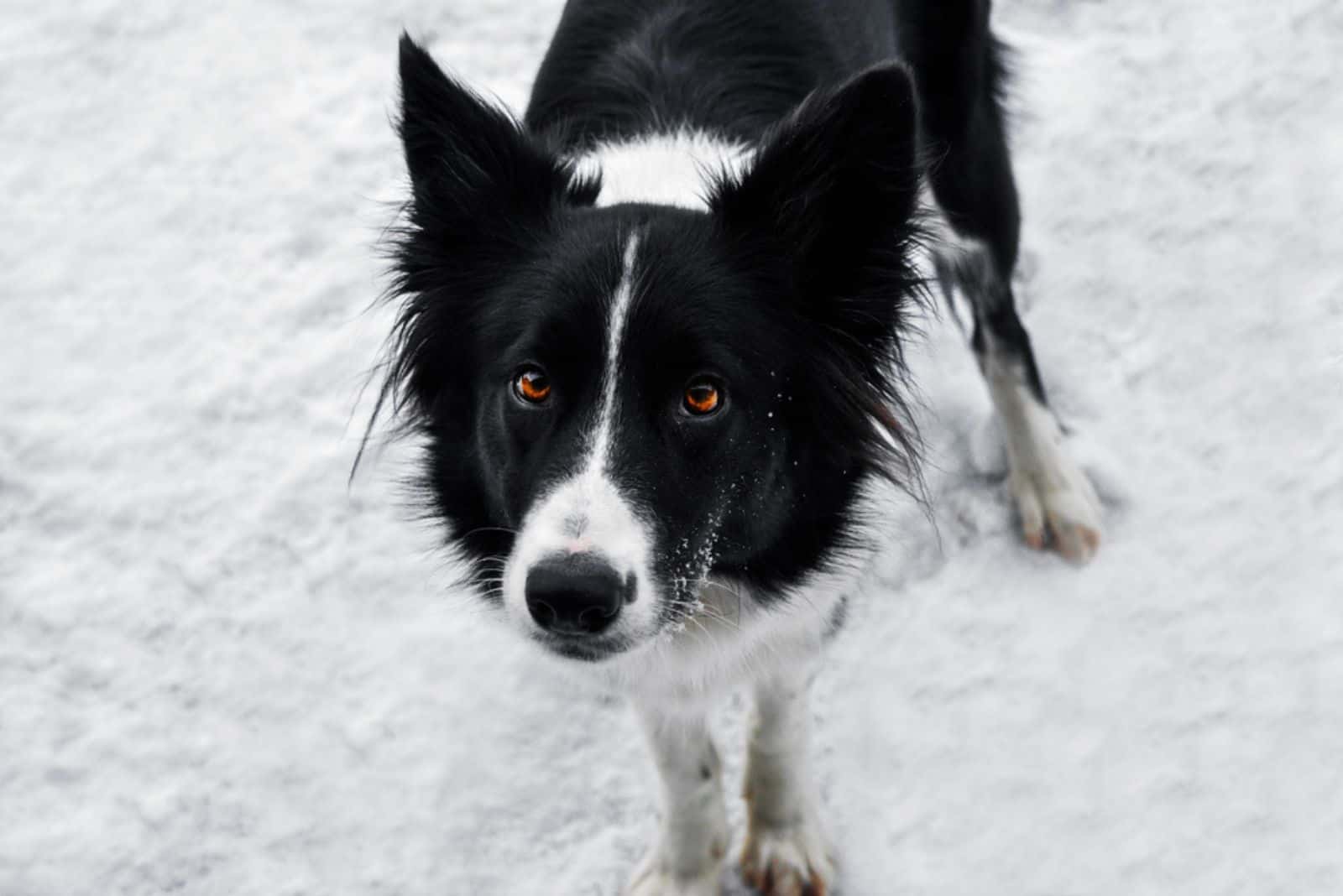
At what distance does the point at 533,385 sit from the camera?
2.66m

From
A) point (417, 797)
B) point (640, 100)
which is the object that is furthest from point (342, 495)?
point (640, 100)

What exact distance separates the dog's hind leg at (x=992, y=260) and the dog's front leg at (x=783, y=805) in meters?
1.21

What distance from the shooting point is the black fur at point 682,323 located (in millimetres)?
2596

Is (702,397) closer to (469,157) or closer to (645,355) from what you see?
(645,355)

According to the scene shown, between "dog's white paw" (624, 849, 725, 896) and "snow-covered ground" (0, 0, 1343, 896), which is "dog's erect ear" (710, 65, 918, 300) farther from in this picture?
"dog's white paw" (624, 849, 725, 896)

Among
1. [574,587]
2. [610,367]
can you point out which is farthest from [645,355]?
[574,587]

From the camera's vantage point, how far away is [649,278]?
2.64 metres

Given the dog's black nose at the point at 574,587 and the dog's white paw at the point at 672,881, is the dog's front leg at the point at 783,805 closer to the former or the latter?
the dog's white paw at the point at 672,881

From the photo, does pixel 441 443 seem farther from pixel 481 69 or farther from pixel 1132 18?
pixel 1132 18

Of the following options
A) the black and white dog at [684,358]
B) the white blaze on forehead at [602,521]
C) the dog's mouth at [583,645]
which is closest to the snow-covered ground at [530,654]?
the black and white dog at [684,358]

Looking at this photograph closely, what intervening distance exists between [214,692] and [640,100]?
7.48 feet

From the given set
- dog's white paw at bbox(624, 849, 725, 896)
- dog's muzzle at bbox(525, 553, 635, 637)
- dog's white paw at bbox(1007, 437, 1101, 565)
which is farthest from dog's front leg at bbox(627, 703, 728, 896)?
dog's white paw at bbox(1007, 437, 1101, 565)

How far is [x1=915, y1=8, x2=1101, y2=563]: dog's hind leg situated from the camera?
4.14 meters

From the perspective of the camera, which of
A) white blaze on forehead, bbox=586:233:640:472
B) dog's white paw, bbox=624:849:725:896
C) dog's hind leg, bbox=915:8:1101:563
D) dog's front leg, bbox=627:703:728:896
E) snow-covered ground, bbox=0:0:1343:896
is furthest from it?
dog's hind leg, bbox=915:8:1101:563
